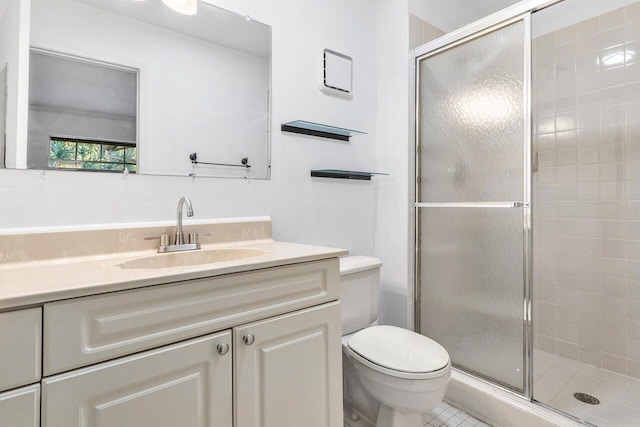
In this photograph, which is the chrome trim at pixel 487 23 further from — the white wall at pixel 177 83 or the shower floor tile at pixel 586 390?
the shower floor tile at pixel 586 390

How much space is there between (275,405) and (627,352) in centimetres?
212

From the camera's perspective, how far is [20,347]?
2.08 ft

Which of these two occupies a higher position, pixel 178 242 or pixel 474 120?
pixel 474 120

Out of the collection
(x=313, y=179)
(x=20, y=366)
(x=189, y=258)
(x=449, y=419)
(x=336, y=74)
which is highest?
(x=336, y=74)

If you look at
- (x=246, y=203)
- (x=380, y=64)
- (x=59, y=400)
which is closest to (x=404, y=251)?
(x=246, y=203)

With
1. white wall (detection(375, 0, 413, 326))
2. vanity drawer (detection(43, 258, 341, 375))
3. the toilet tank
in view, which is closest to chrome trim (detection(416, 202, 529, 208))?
white wall (detection(375, 0, 413, 326))

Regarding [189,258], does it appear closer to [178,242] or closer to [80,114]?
[178,242]

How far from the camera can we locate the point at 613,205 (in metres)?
1.98

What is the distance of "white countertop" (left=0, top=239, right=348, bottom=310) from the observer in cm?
66

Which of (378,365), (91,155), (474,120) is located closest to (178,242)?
(91,155)

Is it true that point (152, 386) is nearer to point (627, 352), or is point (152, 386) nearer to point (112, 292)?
point (112, 292)

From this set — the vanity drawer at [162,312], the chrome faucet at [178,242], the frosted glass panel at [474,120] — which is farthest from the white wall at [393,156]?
the chrome faucet at [178,242]

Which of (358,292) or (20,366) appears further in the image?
(358,292)

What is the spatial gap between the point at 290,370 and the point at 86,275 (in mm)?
609
